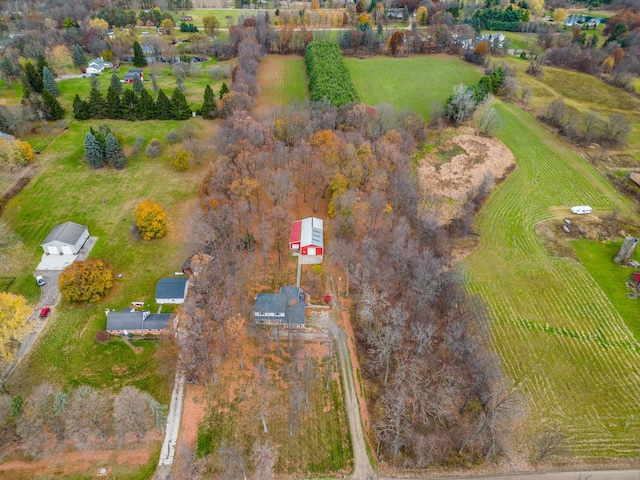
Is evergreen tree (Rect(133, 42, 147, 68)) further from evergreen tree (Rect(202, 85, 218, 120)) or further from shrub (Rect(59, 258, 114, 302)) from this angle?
shrub (Rect(59, 258, 114, 302))

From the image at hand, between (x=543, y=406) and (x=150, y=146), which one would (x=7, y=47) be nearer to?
(x=150, y=146)

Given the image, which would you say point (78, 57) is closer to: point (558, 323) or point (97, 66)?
point (97, 66)

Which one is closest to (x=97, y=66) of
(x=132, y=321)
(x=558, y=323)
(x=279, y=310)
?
(x=132, y=321)

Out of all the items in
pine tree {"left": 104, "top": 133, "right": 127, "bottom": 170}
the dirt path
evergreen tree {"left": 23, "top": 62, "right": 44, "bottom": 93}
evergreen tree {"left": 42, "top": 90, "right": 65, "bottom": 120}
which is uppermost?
evergreen tree {"left": 23, "top": 62, "right": 44, "bottom": 93}

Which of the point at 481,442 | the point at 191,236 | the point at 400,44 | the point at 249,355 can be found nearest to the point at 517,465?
the point at 481,442

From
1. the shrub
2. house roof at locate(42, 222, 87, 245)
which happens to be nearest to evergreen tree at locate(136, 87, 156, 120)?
house roof at locate(42, 222, 87, 245)

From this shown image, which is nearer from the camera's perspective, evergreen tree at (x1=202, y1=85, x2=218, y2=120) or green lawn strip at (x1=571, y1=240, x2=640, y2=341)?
green lawn strip at (x1=571, y1=240, x2=640, y2=341)
